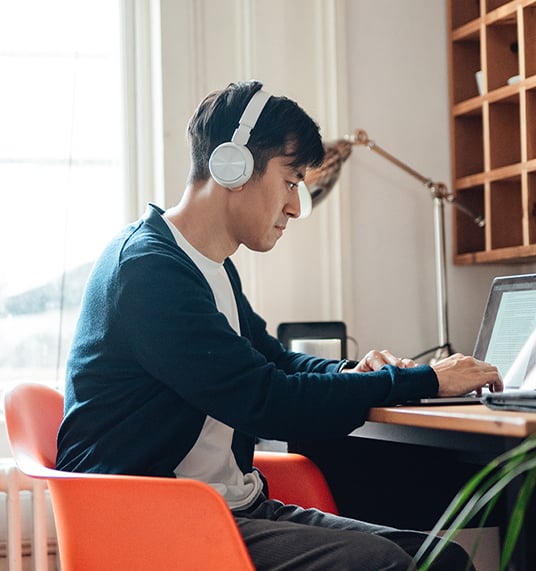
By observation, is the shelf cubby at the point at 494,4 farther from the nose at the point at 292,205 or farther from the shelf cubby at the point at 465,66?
the nose at the point at 292,205

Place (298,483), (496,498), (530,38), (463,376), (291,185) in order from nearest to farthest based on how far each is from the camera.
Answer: (496,498) < (463,376) < (291,185) < (298,483) < (530,38)

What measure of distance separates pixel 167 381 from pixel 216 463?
23 centimetres

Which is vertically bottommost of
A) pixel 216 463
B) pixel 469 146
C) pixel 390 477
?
pixel 390 477

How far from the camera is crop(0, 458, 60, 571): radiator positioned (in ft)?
7.38

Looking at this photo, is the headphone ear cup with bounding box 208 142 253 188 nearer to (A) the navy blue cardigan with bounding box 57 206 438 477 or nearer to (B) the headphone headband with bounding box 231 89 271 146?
(B) the headphone headband with bounding box 231 89 271 146

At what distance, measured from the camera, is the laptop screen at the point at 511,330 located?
1781mm

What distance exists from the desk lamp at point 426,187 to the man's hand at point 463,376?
94 cm

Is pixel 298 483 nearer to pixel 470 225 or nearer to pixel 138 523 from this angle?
pixel 138 523

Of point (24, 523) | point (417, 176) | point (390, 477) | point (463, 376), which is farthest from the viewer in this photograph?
point (417, 176)

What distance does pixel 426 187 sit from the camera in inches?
109

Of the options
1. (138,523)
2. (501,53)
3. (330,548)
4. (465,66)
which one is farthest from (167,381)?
(465,66)

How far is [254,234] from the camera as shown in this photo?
5.58 ft

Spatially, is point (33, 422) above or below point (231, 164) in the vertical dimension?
below

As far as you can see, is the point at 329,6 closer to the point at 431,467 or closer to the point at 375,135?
the point at 375,135
